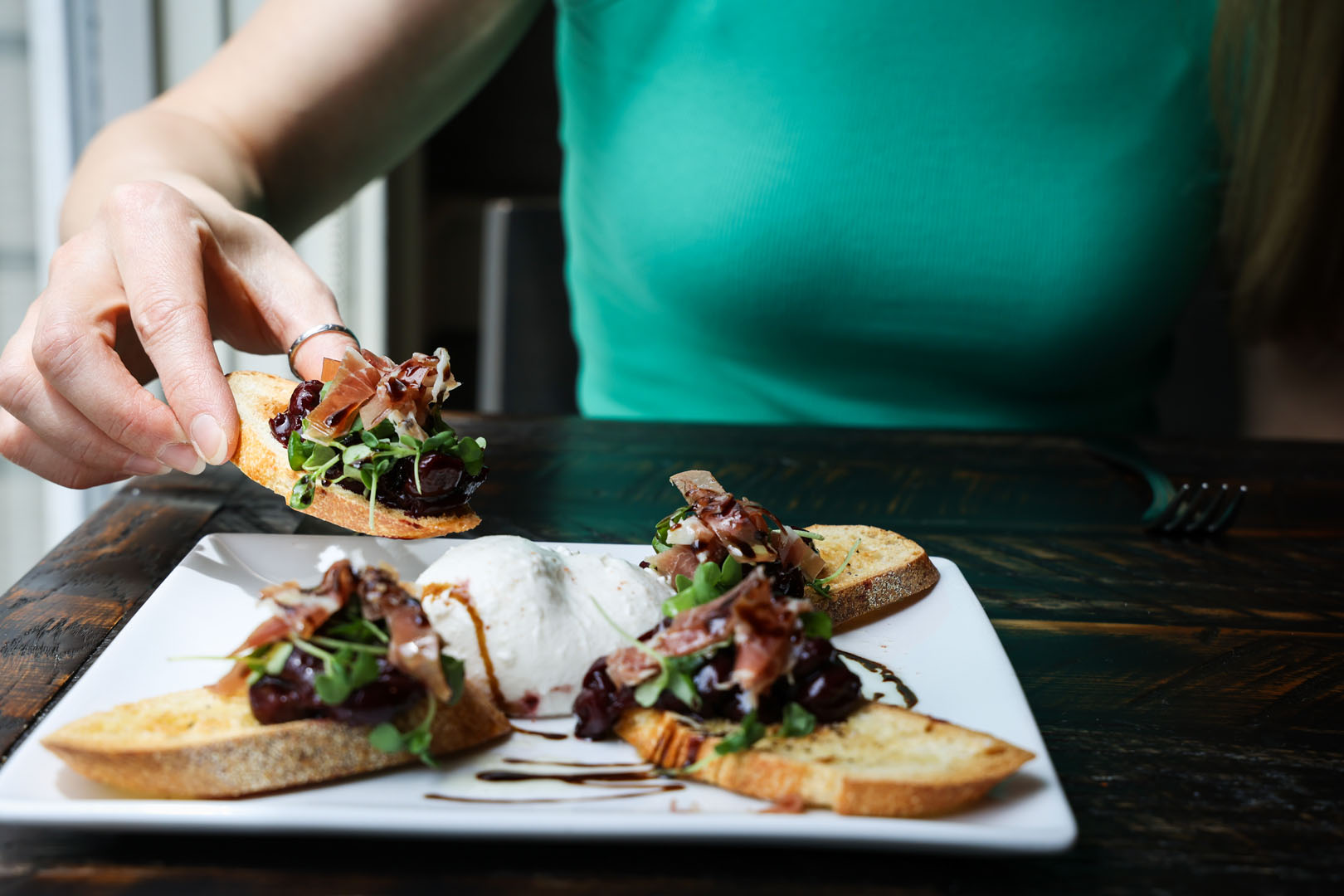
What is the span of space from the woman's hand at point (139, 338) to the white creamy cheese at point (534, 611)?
432mm

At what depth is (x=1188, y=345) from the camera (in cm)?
404

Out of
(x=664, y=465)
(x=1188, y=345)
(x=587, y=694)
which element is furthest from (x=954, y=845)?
(x=1188, y=345)

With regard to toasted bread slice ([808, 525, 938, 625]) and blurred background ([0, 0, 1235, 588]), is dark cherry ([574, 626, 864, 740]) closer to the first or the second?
toasted bread slice ([808, 525, 938, 625])

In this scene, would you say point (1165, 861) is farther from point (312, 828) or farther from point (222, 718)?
point (222, 718)

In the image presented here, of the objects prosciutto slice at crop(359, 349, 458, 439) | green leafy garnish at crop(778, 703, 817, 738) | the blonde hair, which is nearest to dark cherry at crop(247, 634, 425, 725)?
green leafy garnish at crop(778, 703, 817, 738)

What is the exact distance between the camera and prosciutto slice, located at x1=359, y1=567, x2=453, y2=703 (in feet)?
3.11

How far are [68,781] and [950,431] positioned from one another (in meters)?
1.87

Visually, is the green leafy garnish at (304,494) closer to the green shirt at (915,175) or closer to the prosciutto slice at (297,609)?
the prosciutto slice at (297,609)

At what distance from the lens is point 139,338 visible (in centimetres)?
150

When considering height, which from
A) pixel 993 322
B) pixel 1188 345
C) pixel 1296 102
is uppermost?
pixel 1296 102

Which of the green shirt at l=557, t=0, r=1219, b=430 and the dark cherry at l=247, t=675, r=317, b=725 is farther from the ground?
the green shirt at l=557, t=0, r=1219, b=430

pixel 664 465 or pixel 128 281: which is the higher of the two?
pixel 128 281

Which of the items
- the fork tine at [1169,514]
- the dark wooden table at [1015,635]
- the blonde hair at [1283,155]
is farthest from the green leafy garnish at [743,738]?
the blonde hair at [1283,155]

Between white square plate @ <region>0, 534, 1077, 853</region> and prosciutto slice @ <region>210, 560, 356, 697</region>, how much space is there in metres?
0.14
